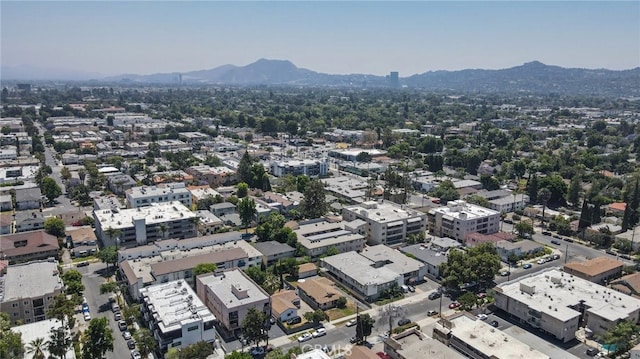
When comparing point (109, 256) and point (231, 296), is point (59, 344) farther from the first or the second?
point (109, 256)

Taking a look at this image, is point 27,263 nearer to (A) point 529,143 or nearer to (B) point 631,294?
Answer: (B) point 631,294

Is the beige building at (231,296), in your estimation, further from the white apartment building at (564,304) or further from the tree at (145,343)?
the white apartment building at (564,304)

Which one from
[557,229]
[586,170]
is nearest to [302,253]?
[557,229]

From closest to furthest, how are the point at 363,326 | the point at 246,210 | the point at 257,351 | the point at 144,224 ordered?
1. the point at 257,351
2. the point at 363,326
3. the point at 144,224
4. the point at 246,210

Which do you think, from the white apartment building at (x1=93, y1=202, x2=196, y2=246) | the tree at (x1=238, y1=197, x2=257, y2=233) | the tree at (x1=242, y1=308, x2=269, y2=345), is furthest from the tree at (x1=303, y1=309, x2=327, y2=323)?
the white apartment building at (x1=93, y1=202, x2=196, y2=246)

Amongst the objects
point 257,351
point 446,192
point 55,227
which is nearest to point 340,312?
point 257,351

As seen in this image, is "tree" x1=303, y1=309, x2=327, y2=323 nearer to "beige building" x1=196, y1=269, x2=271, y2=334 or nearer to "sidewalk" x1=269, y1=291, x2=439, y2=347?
"sidewalk" x1=269, y1=291, x2=439, y2=347
